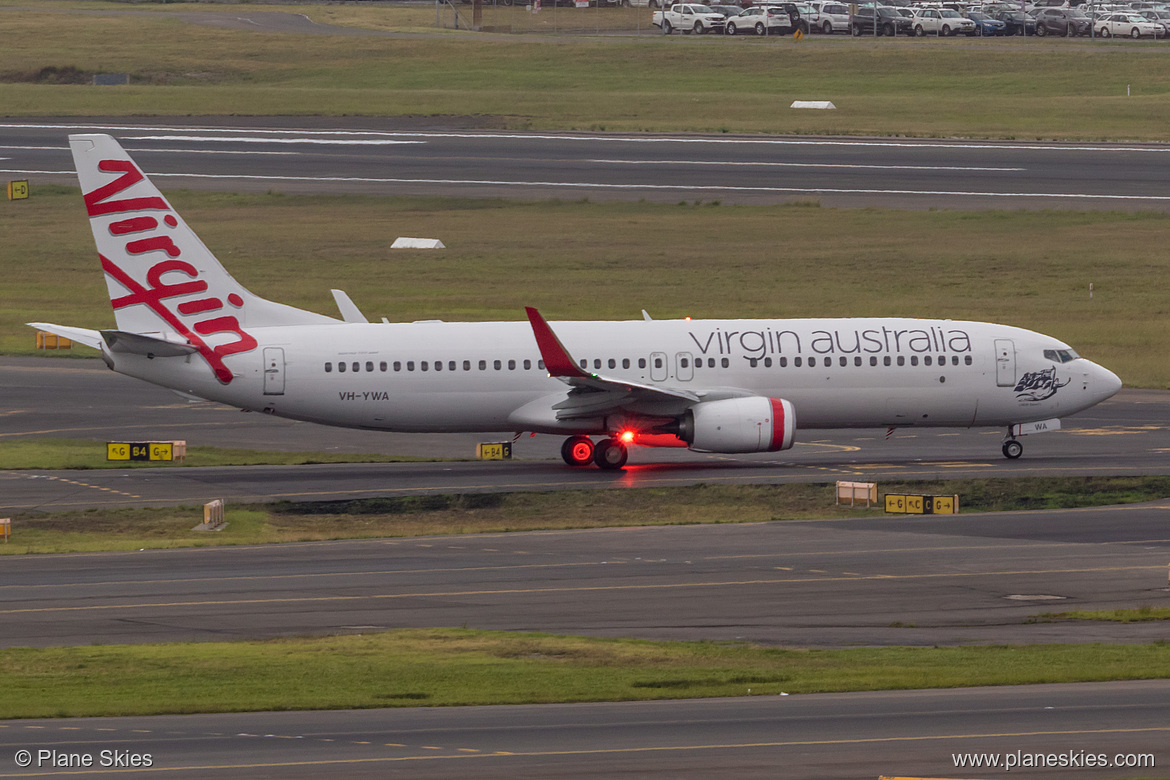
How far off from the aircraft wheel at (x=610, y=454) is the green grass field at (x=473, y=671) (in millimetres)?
18627

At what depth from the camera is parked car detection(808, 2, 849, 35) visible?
16412cm

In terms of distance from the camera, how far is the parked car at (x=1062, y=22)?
158625 mm

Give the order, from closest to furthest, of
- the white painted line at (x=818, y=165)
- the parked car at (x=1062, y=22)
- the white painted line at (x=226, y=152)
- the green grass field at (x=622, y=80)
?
the white painted line at (x=818, y=165)
the white painted line at (x=226, y=152)
the green grass field at (x=622, y=80)
the parked car at (x=1062, y=22)

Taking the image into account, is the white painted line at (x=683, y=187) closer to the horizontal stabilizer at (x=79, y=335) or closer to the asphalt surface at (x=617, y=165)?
the asphalt surface at (x=617, y=165)

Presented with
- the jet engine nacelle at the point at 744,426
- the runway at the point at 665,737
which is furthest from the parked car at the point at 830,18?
the runway at the point at 665,737

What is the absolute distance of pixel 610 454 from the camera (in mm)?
51125

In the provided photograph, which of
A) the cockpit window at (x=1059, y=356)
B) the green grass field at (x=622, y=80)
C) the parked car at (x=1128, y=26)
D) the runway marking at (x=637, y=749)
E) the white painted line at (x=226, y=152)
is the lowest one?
the runway marking at (x=637, y=749)

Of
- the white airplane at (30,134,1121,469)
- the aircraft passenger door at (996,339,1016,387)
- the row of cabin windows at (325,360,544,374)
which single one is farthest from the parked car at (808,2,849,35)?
the row of cabin windows at (325,360,544,374)

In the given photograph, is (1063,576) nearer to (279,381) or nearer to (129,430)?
(279,381)

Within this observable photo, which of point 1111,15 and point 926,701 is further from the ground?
point 1111,15

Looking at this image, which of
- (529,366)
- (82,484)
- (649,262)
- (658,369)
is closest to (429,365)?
(529,366)

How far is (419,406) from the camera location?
50.8 m

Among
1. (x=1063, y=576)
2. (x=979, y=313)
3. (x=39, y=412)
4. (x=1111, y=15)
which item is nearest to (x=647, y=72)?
(x=1111, y=15)

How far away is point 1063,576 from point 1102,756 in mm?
13300
